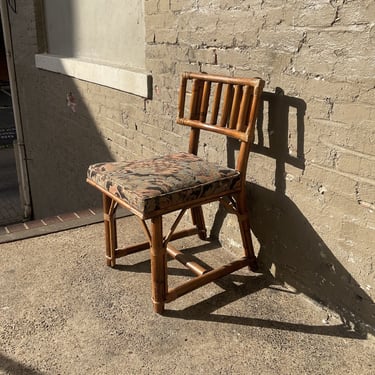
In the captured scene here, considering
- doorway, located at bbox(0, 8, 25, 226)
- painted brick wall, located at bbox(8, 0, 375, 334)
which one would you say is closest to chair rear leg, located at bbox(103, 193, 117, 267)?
painted brick wall, located at bbox(8, 0, 375, 334)

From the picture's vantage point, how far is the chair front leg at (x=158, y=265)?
1852 millimetres

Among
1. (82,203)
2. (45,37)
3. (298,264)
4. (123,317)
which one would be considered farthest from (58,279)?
(45,37)

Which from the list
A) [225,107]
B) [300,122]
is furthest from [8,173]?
[300,122]

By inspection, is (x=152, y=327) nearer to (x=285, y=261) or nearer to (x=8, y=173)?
(x=285, y=261)

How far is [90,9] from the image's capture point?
3812 millimetres

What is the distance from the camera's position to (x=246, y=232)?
7.19ft

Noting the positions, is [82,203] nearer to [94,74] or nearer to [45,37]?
[94,74]

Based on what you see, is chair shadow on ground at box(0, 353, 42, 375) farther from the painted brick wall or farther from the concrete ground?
the painted brick wall

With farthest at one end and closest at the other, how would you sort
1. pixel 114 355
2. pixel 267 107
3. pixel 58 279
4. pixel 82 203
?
pixel 82 203 < pixel 58 279 < pixel 267 107 < pixel 114 355

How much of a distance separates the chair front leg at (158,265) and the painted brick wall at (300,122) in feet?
1.96

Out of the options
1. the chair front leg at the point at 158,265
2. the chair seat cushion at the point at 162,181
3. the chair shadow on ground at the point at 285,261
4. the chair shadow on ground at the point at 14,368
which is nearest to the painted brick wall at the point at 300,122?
the chair shadow on ground at the point at 285,261

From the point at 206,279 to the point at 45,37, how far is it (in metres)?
3.76

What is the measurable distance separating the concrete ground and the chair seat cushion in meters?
0.50

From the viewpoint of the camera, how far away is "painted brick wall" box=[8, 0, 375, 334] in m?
1.69
